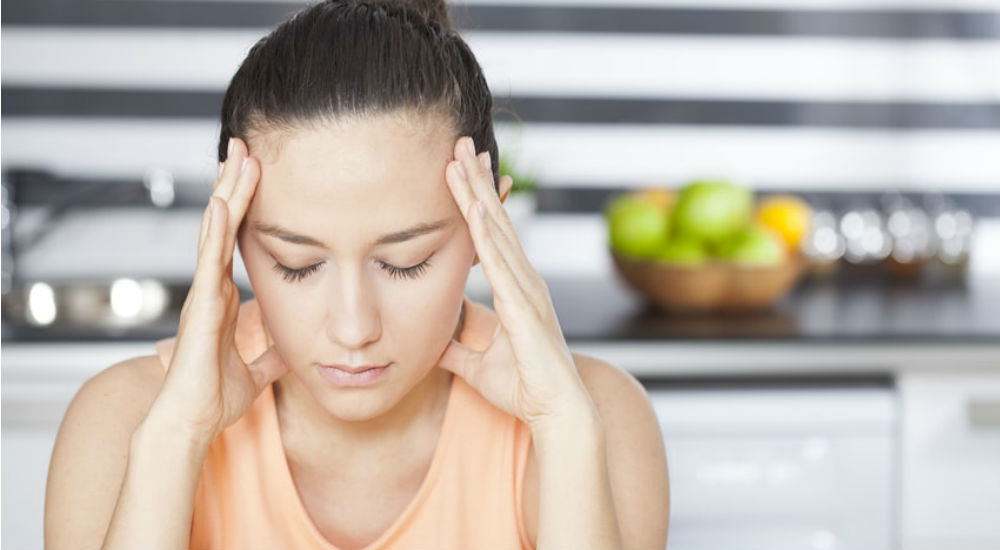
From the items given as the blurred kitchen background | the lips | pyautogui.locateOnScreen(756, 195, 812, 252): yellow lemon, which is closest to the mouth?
the lips

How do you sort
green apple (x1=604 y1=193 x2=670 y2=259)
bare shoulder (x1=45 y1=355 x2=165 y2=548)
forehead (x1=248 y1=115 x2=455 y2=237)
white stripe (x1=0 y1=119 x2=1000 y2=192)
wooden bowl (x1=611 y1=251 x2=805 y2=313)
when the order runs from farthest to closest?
white stripe (x1=0 y1=119 x2=1000 y2=192) < green apple (x1=604 y1=193 x2=670 y2=259) < wooden bowl (x1=611 y1=251 x2=805 y2=313) < bare shoulder (x1=45 y1=355 x2=165 y2=548) < forehead (x1=248 y1=115 x2=455 y2=237)

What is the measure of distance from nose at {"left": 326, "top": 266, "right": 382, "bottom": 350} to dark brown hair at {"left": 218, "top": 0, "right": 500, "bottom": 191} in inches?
6.6

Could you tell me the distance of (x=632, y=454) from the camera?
1.37m

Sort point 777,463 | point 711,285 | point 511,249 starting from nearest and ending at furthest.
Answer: point 511,249 < point 777,463 < point 711,285

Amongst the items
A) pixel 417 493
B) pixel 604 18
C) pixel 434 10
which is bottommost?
pixel 417 493

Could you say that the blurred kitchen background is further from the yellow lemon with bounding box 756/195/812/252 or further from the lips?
the lips

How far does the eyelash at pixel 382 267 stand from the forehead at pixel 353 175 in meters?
0.05

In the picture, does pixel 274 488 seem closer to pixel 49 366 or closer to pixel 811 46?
pixel 49 366

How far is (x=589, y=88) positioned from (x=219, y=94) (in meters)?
0.96

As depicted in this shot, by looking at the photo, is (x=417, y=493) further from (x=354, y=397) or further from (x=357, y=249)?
(x=357, y=249)

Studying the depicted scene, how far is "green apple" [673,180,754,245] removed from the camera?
2.50 m

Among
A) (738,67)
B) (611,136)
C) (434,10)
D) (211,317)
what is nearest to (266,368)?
(211,317)

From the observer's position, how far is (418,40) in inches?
47.9

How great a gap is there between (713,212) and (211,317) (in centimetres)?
150
